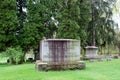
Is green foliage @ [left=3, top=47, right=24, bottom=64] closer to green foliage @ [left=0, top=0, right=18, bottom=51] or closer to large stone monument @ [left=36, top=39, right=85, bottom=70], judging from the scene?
green foliage @ [left=0, top=0, right=18, bottom=51]

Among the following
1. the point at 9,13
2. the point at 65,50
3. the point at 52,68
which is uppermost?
the point at 9,13

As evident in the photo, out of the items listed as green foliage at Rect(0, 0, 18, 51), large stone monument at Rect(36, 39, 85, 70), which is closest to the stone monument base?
large stone monument at Rect(36, 39, 85, 70)

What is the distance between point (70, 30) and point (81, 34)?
129 centimetres

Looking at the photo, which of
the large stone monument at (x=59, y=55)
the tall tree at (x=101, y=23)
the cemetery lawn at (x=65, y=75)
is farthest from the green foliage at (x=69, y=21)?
the cemetery lawn at (x=65, y=75)

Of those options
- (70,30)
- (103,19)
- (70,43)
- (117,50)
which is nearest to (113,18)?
(103,19)

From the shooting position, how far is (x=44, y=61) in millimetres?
11773

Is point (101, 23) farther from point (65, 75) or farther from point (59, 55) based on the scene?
point (65, 75)

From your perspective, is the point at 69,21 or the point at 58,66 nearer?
the point at 58,66

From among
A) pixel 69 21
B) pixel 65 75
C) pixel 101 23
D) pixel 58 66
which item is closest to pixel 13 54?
pixel 69 21

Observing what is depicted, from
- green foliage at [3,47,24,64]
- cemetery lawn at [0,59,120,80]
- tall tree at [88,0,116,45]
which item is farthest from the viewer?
tall tree at [88,0,116,45]

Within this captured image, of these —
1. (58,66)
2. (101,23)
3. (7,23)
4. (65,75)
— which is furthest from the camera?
(101,23)

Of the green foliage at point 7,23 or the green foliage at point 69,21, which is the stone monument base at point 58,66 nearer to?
the green foliage at point 7,23

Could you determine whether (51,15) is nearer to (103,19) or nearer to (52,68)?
(103,19)

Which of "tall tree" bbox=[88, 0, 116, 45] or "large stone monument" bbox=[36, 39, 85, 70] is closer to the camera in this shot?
"large stone monument" bbox=[36, 39, 85, 70]
